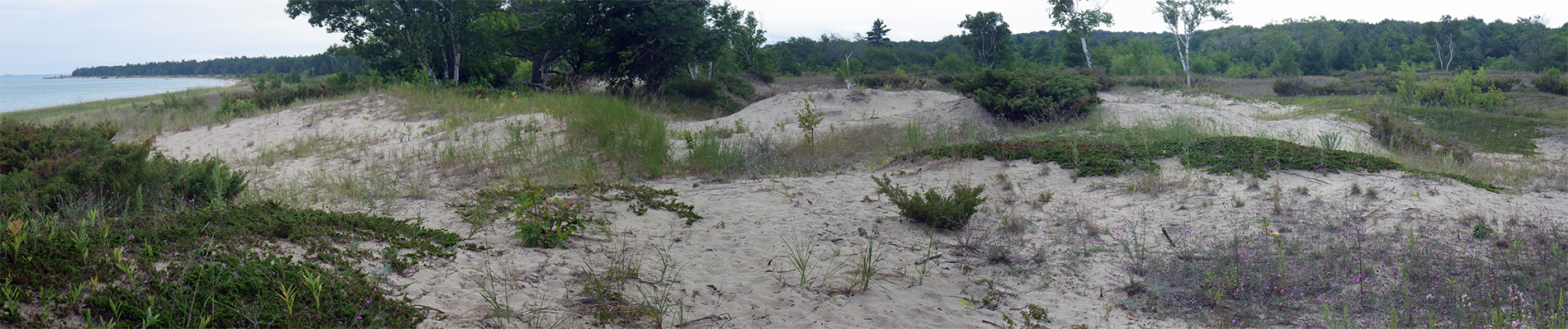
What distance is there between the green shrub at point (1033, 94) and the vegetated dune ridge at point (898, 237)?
5605 mm

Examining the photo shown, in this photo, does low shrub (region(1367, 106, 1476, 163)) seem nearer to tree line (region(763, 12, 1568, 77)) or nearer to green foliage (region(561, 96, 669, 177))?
green foliage (region(561, 96, 669, 177))

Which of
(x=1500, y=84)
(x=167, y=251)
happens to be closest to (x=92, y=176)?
(x=167, y=251)

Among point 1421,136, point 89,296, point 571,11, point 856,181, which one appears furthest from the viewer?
point 571,11

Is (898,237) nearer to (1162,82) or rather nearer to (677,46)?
(677,46)

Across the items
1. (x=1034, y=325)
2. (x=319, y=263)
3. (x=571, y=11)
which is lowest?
(x=1034, y=325)

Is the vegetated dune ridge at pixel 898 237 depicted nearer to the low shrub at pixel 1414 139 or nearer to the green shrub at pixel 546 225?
the green shrub at pixel 546 225

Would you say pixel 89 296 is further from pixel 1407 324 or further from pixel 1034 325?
pixel 1407 324

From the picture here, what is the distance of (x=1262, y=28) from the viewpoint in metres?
62.2

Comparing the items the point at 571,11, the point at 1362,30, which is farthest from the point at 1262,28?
the point at 571,11

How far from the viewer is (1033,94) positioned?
13.3m

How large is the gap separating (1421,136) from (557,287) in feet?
47.2

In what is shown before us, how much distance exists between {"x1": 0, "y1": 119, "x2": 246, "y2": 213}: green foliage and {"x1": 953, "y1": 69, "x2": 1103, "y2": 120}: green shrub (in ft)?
36.9

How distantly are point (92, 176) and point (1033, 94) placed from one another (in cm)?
1260

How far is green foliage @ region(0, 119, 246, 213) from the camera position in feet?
14.3
